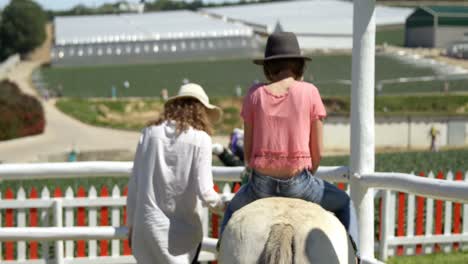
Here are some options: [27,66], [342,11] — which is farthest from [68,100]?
[342,11]

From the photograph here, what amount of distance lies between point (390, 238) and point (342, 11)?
12632 centimetres

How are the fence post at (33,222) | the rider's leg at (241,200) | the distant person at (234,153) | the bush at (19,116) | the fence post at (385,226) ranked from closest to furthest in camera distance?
the rider's leg at (241,200) < the fence post at (33,222) < the fence post at (385,226) < the distant person at (234,153) < the bush at (19,116)

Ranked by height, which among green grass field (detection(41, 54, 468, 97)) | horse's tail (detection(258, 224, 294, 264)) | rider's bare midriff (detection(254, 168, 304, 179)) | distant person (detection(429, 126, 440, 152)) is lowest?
distant person (detection(429, 126, 440, 152))

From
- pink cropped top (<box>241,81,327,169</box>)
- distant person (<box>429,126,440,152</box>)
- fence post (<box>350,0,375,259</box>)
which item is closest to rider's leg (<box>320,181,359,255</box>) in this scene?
pink cropped top (<box>241,81,327,169</box>)

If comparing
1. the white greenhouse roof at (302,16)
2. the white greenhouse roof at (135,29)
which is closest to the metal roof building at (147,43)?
the white greenhouse roof at (135,29)

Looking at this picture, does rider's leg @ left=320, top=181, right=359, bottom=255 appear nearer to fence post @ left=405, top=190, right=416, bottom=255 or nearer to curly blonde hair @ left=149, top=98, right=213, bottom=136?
curly blonde hair @ left=149, top=98, right=213, bottom=136

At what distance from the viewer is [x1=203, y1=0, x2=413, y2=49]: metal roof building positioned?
10869 centimetres

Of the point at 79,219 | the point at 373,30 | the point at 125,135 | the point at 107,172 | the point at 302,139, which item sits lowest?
the point at 125,135

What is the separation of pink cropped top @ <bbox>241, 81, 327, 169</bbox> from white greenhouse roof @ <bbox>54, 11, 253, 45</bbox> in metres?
102

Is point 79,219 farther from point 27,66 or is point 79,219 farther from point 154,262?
point 27,66

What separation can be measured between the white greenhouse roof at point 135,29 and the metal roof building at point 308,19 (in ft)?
18.6

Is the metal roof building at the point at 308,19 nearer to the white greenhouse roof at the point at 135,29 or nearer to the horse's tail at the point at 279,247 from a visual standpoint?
the white greenhouse roof at the point at 135,29

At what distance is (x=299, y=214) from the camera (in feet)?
14.4

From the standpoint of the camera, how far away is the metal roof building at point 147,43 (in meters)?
105
